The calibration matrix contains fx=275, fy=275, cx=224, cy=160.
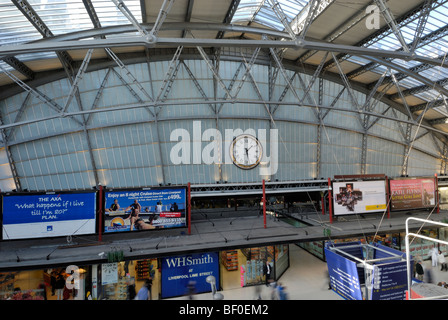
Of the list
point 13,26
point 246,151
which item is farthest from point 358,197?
point 13,26

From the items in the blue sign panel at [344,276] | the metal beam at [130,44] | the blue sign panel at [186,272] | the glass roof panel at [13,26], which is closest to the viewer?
the blue sign panel at [344,276]

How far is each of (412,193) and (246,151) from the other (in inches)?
554

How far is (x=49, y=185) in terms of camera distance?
961 inches

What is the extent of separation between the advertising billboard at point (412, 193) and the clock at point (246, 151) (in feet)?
37.9

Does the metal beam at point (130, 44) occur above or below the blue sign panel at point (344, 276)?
above

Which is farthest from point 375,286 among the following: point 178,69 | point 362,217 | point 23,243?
point 178,69

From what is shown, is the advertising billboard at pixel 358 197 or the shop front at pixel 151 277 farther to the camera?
the advertising billboard at pixel 358 197

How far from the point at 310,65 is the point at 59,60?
23.3m

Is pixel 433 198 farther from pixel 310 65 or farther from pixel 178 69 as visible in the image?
pixel 178 69

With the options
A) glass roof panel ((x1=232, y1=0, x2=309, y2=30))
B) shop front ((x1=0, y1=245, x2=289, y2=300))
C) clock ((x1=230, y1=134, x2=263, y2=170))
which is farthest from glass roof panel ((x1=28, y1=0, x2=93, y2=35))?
clock ((x1=230, y1=134, x2=263, y2=170))

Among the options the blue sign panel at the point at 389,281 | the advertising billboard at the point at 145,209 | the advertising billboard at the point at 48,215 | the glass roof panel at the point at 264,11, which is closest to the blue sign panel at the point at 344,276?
the blue sign panel at the point at 389,281

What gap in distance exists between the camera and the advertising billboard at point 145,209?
15.2 m

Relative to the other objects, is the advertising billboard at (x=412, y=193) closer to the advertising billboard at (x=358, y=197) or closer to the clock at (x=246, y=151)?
the advertising billboard at (x=358, y=197)

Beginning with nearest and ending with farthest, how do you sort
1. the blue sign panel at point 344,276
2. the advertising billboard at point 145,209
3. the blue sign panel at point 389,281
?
the blue sign panel at point 344,276
the blue sign panel at point 389,281
the advertising billboard at point 145,209
